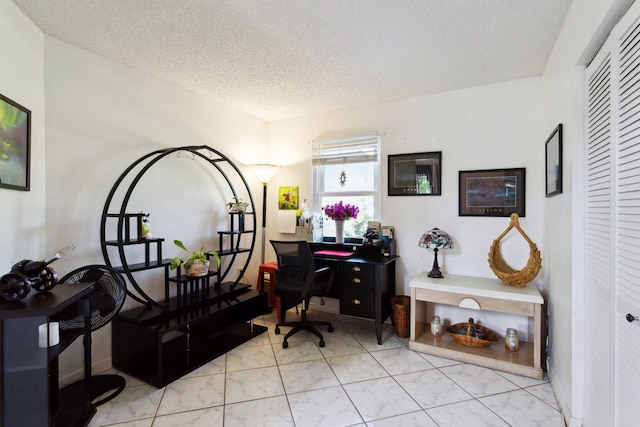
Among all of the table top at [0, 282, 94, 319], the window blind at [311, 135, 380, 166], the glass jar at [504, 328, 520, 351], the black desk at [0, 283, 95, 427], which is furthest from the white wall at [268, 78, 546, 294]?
the black desk at [0, 283, 95, 427]

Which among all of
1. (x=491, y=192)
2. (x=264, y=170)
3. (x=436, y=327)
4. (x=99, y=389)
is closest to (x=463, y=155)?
(x=491, y=192)

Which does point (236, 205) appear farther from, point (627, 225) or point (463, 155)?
point (627, 225)

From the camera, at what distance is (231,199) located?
351 centimetres

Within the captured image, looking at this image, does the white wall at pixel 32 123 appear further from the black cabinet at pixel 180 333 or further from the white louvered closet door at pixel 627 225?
the white louvered closet door at pixel 627 225

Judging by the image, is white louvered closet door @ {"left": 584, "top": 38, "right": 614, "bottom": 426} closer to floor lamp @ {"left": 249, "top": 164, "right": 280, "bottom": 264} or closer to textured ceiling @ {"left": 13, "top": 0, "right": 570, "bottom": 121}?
textured ceiling @ {"left": 13, "top": 0, "right": 570, "bottom": 121}

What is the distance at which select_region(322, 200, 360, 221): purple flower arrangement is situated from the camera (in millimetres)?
3350

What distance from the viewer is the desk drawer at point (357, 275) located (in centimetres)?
278

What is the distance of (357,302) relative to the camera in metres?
2.83

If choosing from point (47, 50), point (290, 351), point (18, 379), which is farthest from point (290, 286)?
point (47, 50)

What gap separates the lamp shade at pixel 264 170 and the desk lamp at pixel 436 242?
6.46 feet

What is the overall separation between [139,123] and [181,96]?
1.82 feet

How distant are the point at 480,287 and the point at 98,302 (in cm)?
284

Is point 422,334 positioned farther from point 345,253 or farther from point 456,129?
point 456,129

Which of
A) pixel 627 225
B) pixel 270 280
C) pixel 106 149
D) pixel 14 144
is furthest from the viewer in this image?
pixel 270 280
